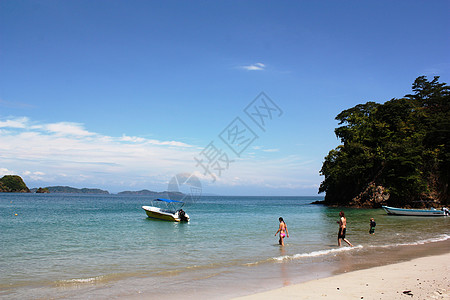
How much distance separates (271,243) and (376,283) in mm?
9229

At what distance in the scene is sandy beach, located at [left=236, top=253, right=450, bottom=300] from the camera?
7.51 m

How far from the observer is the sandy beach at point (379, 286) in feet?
24.6

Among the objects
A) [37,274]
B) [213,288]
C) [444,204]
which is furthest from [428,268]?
[444,204]

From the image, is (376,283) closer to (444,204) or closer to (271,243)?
(271,243)

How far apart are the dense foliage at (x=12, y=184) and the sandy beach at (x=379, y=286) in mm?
213362

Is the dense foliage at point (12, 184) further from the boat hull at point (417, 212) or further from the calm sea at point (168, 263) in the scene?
the boat hull at point (417, 212)

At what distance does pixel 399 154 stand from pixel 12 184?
202762 millimetres

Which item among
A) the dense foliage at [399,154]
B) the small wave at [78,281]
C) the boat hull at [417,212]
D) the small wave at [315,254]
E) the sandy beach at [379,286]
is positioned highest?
the dense foliage at [399,154]

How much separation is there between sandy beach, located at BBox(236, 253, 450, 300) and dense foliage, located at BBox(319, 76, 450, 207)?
40568 millimetres

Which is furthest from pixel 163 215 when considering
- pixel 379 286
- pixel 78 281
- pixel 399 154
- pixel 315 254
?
pixel 399 154

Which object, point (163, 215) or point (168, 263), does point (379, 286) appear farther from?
point (163, 215)

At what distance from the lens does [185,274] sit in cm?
1097

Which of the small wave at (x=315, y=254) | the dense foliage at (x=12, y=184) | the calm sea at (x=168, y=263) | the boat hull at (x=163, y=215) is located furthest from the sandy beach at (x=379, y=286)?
the dense foliage at (x=12, y=184)

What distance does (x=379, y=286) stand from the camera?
834 centimetres
